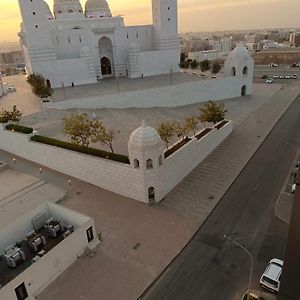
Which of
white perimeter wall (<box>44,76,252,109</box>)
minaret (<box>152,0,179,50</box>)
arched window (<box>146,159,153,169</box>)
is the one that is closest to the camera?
arched window (<box>146,159,153,169</box>)

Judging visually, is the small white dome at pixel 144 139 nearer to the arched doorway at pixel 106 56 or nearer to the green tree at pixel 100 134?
the green tree at pixel 100 134

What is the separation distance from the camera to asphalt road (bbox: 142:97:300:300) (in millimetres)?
15570

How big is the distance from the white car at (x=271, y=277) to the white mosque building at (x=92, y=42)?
47589 millimetres

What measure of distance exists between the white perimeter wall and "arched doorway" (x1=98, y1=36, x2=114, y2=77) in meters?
19.2

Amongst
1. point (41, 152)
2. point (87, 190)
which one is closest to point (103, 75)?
point (41, 152)

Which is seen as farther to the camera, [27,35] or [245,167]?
[27,35]

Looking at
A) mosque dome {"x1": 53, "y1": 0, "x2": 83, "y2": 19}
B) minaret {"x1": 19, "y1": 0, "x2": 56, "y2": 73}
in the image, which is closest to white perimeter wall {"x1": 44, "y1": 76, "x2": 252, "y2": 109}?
A: minaret {"x1": 19, "y1": 0, "x2": 56, "y2": 73}

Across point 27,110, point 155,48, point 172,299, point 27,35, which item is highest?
point 27,35

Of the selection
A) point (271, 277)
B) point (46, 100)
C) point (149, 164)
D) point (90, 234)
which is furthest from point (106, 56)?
→ point (271, 277)

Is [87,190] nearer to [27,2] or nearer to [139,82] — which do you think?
[139,82]

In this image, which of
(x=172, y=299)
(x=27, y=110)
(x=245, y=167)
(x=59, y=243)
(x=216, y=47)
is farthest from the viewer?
(x=216, y=47)

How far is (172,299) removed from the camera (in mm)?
15117

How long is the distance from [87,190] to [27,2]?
39184mm

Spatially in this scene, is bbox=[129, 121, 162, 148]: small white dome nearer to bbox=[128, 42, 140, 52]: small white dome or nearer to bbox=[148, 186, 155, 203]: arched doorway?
bbox=[148, 186, 155, 203]: arched doorway
